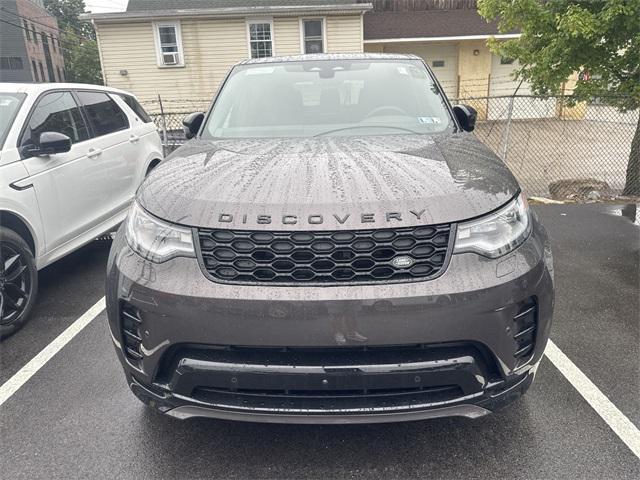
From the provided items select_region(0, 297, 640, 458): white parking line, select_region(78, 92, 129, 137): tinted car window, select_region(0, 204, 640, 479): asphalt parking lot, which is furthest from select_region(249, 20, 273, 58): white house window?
select_region(0, 204, 640, 479): asphalt parking lot

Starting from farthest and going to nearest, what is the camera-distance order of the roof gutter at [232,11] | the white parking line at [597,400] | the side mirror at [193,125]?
1. the roof gutter at [232,11]
2. the side mirror at [193,125]
3. the white parking line at [597,400]

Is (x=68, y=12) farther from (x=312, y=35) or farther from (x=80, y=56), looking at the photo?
(x=312, y=35)

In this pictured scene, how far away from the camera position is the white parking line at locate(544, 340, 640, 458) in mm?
2467

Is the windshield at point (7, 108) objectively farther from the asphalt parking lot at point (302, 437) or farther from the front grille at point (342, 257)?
the front grille at point (342, 257)

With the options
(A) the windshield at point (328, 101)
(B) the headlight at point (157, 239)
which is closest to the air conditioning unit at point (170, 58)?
(A) the windshield at point (328, 101)

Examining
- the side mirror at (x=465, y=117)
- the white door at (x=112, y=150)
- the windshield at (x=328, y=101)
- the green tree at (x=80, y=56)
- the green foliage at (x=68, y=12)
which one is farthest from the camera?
the green foliage at (x=68, y=12)

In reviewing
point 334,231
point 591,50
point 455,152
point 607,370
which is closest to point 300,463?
point 334,231

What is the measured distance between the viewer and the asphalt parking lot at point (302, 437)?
230 centimetres

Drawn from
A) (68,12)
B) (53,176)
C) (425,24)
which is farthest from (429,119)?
(68,12)

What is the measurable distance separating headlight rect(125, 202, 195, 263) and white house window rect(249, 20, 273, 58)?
17.2 metres

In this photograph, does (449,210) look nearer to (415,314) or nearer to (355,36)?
(415,314)

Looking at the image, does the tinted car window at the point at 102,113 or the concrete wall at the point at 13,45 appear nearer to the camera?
the tinted car window at the point at 102,113

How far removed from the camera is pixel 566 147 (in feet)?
44.6

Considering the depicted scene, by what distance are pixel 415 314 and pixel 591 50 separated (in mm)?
6153
